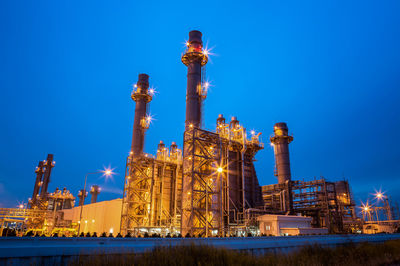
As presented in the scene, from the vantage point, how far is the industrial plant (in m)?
35.5

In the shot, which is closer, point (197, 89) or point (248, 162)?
point (197, 89)

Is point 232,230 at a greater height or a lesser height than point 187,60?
lesser

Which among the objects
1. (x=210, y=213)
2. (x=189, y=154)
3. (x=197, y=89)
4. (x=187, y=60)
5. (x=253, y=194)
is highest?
(x=187, y=60)

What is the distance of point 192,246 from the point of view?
40.2 ft

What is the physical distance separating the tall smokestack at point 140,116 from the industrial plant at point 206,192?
0.18 meters

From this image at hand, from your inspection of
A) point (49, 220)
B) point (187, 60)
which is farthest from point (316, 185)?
point (49, 220)

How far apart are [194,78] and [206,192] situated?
1725 centimetres

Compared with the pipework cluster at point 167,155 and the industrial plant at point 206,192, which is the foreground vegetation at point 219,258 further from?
the pipework cluster at point 167,155

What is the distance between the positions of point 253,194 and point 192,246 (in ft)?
110

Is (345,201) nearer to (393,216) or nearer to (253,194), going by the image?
(253,194)

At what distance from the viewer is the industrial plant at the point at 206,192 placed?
35500 mm

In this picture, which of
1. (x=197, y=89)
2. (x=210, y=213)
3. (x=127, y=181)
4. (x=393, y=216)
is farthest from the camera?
(x=393, y=216)

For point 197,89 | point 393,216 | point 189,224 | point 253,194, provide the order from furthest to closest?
point 393,216
point 253,194
point 197,89
point 189,224

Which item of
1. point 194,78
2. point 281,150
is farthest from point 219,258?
point 281,150
